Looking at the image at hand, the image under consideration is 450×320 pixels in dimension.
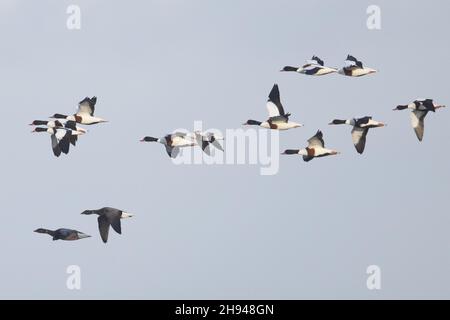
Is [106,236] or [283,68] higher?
[283,68]

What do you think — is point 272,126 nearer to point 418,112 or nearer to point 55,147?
point 418,112

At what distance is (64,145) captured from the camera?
7688 cm

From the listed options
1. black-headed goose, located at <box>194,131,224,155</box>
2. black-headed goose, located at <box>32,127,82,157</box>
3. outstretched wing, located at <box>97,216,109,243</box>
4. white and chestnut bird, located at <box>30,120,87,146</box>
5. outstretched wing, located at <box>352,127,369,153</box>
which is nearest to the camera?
outstretched wing, located at <box>97,216,109,243</box>

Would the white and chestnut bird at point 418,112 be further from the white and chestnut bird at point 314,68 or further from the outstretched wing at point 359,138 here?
the white and chestnut bird at point 314,68

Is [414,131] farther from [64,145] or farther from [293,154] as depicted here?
[64,145]

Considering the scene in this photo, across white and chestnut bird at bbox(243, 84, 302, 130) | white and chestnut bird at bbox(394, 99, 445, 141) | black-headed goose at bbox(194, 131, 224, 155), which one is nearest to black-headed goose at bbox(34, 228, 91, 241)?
black-headed goose at bbox(194, 131, 224, 155)

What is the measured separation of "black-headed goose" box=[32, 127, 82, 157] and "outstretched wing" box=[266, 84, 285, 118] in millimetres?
9011

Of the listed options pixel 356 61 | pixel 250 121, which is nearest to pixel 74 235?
pixel 250 121

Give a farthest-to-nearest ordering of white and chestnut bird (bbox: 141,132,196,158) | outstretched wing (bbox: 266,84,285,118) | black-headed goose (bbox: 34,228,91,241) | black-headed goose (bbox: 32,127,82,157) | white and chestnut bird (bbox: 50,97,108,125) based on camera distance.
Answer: white and chestnut bird (bbox: 50,97,108,125)
black-headed goose (bbox: 32,127,82,157)
white and chestnut bird (bbox: 141,132,196,158)
outstretched wing (bbox: 266,84,285,118)
black-headed goose (bbox: 34,228,91,241)

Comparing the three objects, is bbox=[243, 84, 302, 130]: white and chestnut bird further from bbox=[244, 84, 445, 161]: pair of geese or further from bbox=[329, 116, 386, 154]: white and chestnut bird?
bbox=[329, 116, 386, 154]: white and chestnut bird

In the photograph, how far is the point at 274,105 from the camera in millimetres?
76188

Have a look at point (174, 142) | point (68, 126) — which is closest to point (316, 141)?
point (174, 142)

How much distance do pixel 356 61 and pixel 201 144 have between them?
809 cm

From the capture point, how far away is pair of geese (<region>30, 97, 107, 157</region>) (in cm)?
7706
